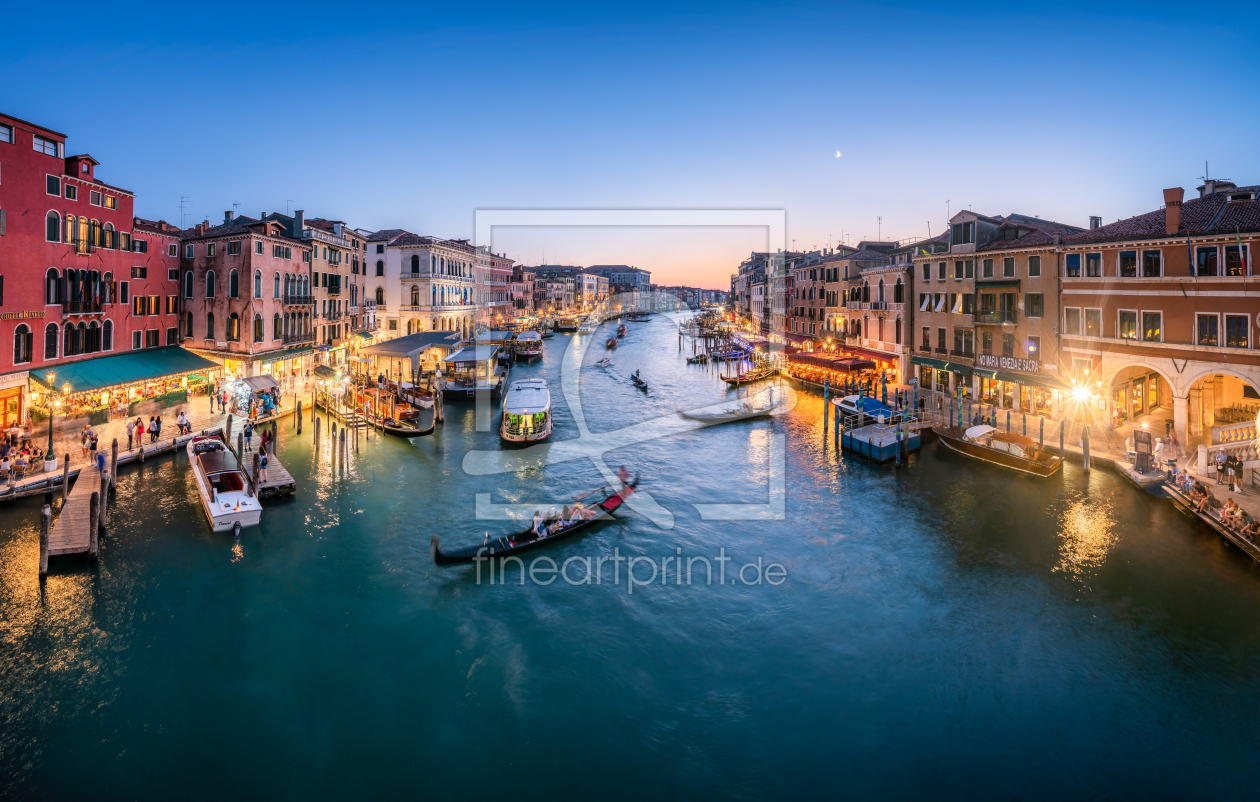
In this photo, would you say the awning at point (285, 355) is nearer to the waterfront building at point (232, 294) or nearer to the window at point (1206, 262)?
the waterfront building at point (232, 294)

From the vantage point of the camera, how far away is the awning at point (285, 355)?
130 ft

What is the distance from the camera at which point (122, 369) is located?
3147 cm

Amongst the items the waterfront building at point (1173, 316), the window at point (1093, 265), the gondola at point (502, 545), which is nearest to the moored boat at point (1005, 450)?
the waterfront building at point (1173, 316)

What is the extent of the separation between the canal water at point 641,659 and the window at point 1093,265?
12966 millimetres

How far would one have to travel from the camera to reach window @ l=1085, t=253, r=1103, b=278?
101ft

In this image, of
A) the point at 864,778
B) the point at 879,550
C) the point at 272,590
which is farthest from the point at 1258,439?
the point at 272,590

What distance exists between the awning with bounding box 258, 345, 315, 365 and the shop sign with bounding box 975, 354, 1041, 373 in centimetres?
4360

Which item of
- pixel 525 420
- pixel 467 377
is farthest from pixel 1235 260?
pixel 467 377

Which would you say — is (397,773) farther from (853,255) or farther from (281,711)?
(853,255)

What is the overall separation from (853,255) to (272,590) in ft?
177

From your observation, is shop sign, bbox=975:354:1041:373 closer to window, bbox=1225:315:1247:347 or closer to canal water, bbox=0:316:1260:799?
window, bbox=1225:315:1247:347
